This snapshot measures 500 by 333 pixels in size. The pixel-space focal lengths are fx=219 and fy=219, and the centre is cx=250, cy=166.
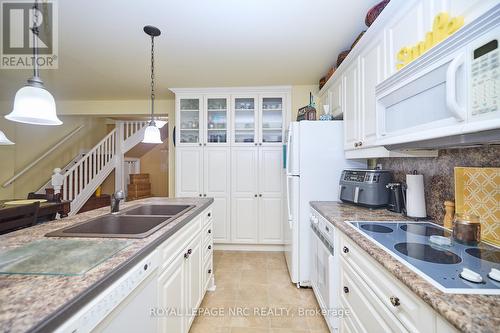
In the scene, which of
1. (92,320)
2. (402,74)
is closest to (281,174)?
(402,74)

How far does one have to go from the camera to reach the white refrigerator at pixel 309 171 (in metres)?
2.21

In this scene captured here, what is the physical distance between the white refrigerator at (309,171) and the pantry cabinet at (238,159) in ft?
3.12

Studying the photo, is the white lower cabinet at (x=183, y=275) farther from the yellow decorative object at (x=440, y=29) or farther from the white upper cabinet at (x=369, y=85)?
the yellow decorative object at (x=440, y=29)

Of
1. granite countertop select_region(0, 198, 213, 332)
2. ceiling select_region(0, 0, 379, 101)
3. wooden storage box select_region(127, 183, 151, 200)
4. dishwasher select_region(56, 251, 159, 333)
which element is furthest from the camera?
wooden storage box select_region(127, 183, 151, 200)

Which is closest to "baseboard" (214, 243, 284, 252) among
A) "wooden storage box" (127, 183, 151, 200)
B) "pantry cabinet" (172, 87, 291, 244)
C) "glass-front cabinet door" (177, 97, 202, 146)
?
"pantry cabinet" (172, 87, 291, 244)

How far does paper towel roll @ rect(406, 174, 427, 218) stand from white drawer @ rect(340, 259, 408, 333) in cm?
63

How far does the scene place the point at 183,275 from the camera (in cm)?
142

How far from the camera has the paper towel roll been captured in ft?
4.85

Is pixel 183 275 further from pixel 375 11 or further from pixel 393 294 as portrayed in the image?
pixel 375 11

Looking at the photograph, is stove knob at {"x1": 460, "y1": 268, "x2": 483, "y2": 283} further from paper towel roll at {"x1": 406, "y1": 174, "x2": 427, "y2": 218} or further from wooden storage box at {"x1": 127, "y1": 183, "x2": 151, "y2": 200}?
wooden storage box at {"x1": 127, "y1": 183, "x2": 151, "y2": 200}

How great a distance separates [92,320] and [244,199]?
2610mm

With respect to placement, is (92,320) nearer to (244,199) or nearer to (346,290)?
(346,290)

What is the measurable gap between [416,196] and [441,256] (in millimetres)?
697

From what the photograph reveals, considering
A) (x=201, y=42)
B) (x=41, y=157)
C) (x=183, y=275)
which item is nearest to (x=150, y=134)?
(x=201, y=42)
